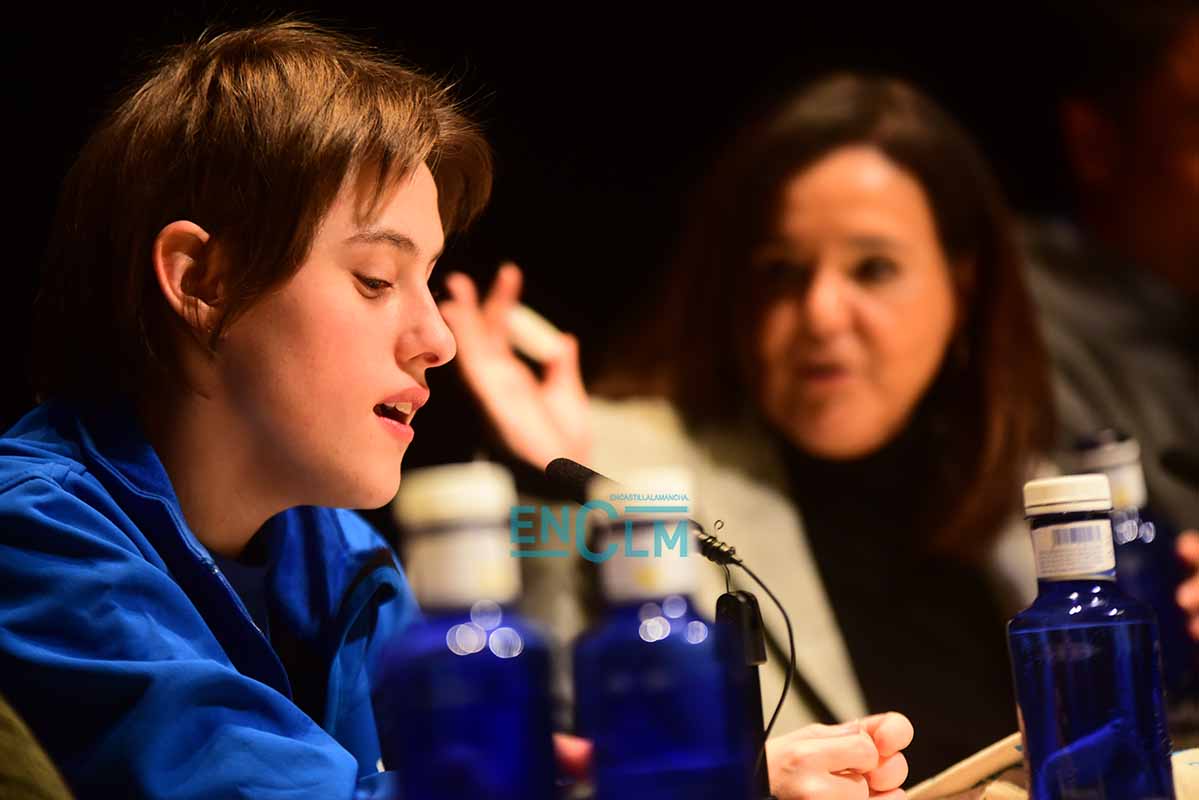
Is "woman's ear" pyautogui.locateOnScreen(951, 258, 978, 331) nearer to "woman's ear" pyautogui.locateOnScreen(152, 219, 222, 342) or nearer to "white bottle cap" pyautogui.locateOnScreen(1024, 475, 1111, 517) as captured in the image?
"white bottle cap" pyautogui.locateOnScreen(1024, 475, 1111, 517)

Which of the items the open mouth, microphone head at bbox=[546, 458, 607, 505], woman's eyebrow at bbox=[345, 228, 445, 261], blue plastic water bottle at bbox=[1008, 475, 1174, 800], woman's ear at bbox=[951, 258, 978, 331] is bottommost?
blue plastic water bottle at bbox=[1008, 475, 1174, 800]

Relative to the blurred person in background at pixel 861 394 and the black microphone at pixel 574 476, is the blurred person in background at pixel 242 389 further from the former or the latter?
the blurred person in background at pixel 861 394

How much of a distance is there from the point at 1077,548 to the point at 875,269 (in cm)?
89

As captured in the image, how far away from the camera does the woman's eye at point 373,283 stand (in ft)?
3.56

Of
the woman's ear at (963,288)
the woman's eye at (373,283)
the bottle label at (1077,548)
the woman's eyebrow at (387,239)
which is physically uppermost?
the woman's ear at (963,288)

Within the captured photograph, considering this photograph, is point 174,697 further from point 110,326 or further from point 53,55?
point 53,55

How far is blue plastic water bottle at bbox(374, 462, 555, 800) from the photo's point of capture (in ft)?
2.42

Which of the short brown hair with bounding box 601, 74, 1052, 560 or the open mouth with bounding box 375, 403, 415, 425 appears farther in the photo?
the short brown hair with bounding box 601, 74, 1052, 560

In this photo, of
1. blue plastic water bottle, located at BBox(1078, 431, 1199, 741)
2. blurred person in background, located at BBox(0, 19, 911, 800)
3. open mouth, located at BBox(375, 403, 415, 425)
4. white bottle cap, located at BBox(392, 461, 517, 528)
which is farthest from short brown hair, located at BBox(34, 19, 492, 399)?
blue plastic water bottle, located at BBox(1078, 431, 1199, 741)

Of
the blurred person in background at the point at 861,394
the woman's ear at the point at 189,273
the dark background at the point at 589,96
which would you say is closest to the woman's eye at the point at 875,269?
the blurred person in background at the point at 861,394

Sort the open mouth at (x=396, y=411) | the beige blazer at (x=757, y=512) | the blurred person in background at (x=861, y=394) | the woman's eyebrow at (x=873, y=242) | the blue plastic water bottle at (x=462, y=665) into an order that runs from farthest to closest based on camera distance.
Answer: the woman's eyebrow at (x=873, y=242) → the blurred person in background at (x=861, y=394) → the beige blazer at (x=757, y=512) → the open mouth at (x=396, y=411) → the blue plastic water bottle at (x=462, y=665)

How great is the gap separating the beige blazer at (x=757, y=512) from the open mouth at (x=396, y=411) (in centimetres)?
39

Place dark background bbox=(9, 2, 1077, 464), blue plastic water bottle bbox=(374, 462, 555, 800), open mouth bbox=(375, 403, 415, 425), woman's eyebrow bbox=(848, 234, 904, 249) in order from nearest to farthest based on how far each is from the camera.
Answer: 1. blue plastic water bottle bbox=(374, 462, 555, 800)
2. open mouth bbox=(375, 403, 415, 425)
3. dark background bbox=(9, 2, 1077, 464)
4. woman's eyebrow bbox=(848, 234, 904, 249)

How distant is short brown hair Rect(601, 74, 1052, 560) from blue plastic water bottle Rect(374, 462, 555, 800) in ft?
3.02
